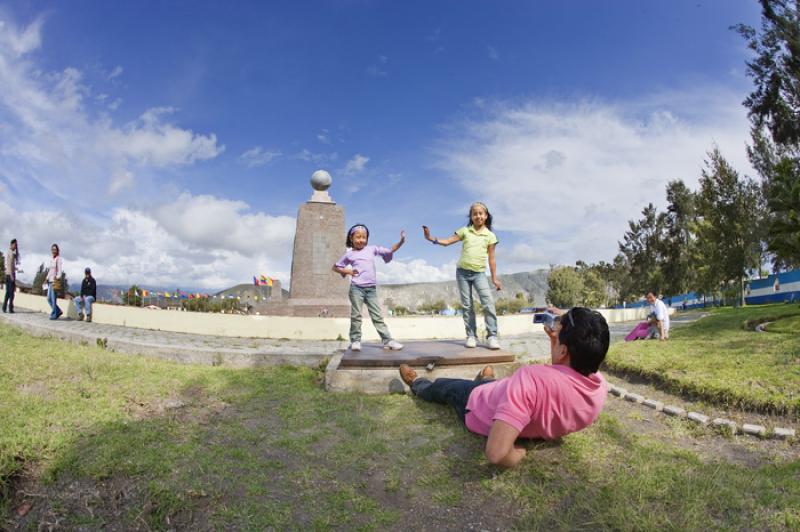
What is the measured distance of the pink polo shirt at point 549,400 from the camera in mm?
2445

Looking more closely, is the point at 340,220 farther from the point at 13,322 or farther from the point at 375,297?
the point at 375,297

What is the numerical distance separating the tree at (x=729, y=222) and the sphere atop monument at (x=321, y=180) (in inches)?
985

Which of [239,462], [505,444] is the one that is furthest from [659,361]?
[239,462]

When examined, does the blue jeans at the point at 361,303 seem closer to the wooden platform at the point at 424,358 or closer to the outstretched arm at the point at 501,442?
the wooden platform at the point at 424,358

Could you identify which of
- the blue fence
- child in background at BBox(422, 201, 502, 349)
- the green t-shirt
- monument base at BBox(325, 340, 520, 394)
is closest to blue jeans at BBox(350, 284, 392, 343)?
monument base at BBox(325, 340, 520, 394)

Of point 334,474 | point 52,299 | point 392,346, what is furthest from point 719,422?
point 52,299

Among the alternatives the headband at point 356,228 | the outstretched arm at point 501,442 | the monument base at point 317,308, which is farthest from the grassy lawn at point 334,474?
the monument base at point 317,308

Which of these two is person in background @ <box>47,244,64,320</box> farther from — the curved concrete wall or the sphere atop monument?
Answer: the sphere atop monument

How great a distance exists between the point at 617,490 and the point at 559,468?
0.37 metres

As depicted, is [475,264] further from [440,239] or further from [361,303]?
[361,303]

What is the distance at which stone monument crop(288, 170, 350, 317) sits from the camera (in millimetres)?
15984

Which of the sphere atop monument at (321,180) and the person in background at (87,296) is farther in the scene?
the sphere atop monument at (321,180)

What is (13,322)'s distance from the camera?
30.6 feet

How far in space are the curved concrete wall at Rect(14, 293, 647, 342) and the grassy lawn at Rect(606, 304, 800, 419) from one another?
254 inches
